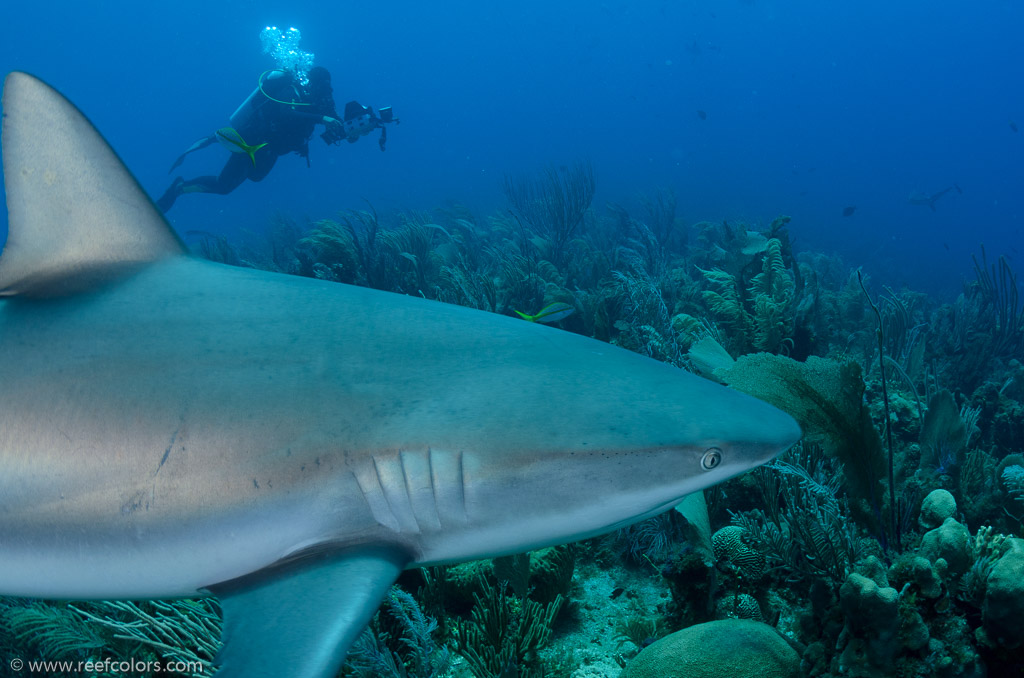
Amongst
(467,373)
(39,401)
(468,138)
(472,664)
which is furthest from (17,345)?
(468,138)

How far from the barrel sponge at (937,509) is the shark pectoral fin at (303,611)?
2.75m

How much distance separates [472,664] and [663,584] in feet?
4.87

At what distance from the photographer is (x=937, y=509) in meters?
2.69

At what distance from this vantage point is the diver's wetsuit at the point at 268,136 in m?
15.2

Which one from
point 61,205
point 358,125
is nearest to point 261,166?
point 358,125

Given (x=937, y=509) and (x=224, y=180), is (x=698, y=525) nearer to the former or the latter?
(x=937, y=509)

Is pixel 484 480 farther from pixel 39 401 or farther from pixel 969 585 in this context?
pixel 969 585

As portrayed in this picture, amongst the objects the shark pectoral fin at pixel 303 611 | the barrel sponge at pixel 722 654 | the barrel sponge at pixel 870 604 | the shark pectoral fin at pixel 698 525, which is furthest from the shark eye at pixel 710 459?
the shark pectoral fin at pixel 698 525

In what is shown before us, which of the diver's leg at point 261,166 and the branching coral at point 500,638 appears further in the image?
the diver's leg at point 261,166

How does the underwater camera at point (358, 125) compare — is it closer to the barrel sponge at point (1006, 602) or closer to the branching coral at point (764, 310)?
the branching coral at point (764, 310)

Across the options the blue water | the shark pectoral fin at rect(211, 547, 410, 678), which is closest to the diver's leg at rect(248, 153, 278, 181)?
the shark pectoral fin at rect(211, 547, 410, 678)

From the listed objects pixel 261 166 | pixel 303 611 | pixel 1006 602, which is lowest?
pixel 1006 602

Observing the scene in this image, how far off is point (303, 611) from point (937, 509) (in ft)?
9.83

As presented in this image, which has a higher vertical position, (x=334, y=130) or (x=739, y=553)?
(x=334, y=130)
